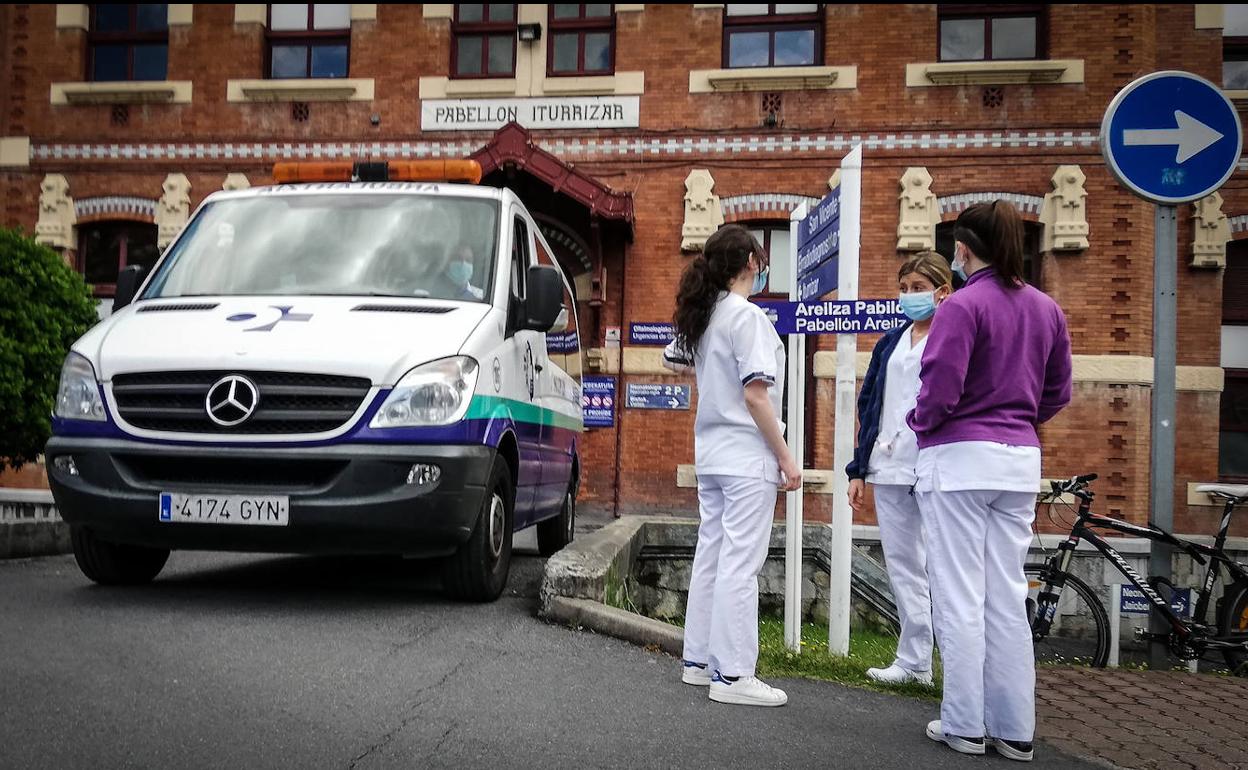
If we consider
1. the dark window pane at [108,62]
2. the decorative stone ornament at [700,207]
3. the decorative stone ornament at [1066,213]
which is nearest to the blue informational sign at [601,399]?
the decorative stone ornament at [700,207]

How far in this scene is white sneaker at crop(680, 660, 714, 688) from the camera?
4504 millimetres

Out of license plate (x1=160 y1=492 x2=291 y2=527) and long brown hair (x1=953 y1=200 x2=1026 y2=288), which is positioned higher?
long brown hair (x1=953 y1=200 x2=1026 y2=288)

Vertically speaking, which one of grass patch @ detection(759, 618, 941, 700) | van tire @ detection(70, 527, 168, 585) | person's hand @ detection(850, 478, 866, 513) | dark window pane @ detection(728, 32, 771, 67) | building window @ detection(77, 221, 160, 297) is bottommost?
grass patch @ detection(759, 618, 941, 700)

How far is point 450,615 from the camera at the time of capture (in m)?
5.56

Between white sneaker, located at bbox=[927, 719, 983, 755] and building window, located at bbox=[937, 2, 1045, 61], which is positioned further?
building window, located at bbox=[937, 2, 1045, 61]

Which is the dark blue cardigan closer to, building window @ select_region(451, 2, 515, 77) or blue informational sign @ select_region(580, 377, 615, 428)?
blue informational sign @ select_region(580, 377, 615, 428)

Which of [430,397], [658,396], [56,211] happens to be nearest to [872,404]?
[430,397]

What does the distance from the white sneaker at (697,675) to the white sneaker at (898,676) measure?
0.81 m

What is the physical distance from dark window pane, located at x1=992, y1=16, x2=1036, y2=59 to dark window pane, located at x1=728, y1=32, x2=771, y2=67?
312 cm

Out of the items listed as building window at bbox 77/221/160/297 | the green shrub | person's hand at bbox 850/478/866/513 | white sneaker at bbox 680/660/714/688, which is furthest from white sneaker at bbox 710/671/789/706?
building window at bbox 77/221/160/297

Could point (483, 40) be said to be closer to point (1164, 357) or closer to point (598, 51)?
point (598, 51)

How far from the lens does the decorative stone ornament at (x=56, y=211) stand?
53.6ft

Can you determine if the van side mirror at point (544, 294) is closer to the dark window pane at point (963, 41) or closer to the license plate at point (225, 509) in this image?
the license plate at point (225, 509)

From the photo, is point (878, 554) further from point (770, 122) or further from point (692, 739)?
point (692, 739)
